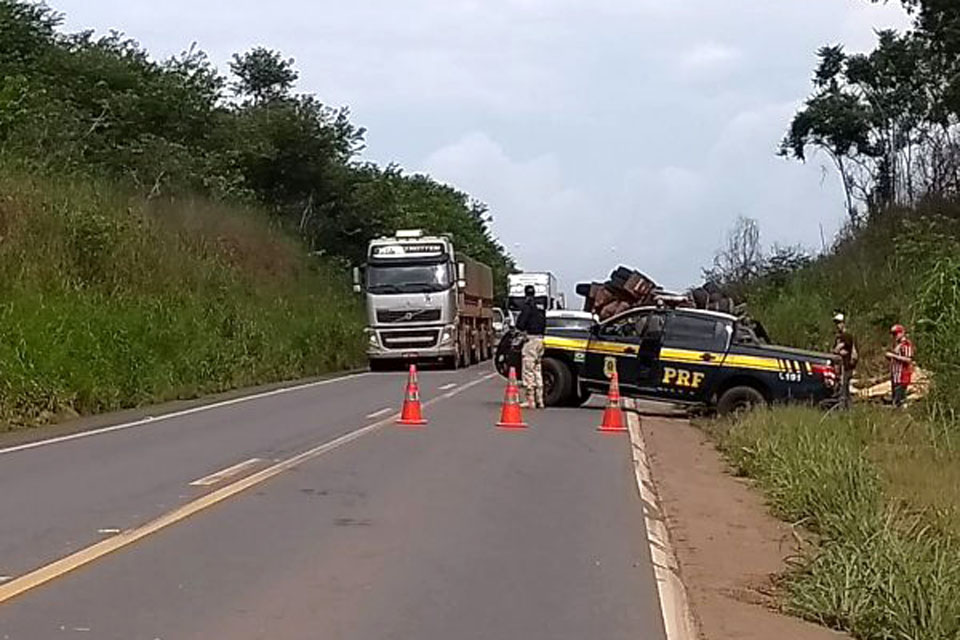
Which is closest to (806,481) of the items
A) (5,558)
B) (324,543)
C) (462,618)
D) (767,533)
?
(767,533)

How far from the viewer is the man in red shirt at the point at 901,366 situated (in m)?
24.5

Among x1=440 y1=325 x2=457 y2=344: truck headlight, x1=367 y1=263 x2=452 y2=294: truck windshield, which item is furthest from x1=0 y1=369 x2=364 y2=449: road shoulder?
x1=440 y1=325 x2=457 y2=344: truck headlight

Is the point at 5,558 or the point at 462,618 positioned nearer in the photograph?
the point at 462,618

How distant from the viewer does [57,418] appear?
23.0m

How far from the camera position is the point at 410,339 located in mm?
42906

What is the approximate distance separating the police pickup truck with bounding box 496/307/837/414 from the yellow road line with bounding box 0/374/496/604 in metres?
7.75

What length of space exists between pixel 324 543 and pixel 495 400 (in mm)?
17277

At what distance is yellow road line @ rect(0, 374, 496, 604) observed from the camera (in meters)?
9.40

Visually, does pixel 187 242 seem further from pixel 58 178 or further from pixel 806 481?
pixel 806 481

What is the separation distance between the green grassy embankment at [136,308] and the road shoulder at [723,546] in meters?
9.78

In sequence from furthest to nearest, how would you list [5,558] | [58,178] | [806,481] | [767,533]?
[58,178], [806,481], [767,533], [5,558]

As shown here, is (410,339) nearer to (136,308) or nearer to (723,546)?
(136,308)

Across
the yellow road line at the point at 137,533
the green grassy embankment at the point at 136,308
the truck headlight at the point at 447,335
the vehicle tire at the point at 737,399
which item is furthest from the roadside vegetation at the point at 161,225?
the vehicle tire at the point at 737,399

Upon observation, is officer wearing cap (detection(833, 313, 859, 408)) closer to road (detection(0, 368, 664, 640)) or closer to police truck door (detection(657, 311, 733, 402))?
police truck door (detection(657, 311, 733, 402))
